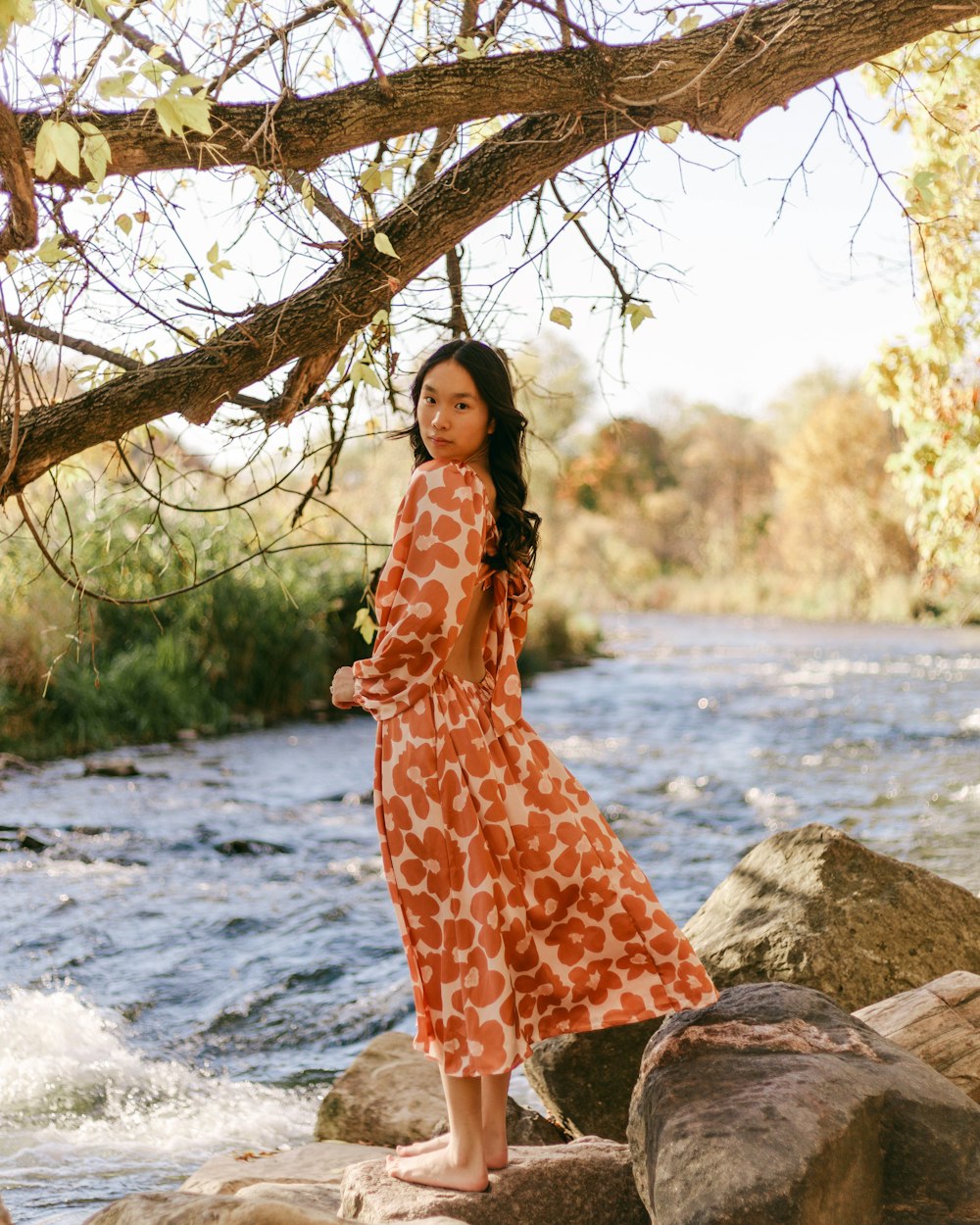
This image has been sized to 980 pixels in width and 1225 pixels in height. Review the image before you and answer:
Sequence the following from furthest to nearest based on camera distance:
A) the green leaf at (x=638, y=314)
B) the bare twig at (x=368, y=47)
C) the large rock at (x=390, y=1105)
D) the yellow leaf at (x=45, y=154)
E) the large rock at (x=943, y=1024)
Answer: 1. the large rock at (x=390, y=1105)
2. the green leaf at (x=638, y=314)
3. the large rock at (x=943, y=1024)
4. the bare twig at (x=368, y=47)
5. the yellow leaf at (x=45, y=154)

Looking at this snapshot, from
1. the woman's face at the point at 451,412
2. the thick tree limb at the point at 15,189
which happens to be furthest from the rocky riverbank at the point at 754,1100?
the thick tree limb at the point at 15,189

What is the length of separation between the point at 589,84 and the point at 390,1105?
309 centimetres

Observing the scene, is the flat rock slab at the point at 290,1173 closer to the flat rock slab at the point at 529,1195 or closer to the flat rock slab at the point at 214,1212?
the flat rock slab at the point at 529,1195

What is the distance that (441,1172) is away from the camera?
117 inches

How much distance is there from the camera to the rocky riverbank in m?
2.55

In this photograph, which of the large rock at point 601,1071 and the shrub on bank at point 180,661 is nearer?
the large rock at point 601,1071

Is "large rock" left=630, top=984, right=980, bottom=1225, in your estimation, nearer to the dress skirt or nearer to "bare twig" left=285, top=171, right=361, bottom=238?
the dress skirt

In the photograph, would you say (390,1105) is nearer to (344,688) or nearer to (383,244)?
(344,688)

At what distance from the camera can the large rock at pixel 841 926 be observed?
378cm

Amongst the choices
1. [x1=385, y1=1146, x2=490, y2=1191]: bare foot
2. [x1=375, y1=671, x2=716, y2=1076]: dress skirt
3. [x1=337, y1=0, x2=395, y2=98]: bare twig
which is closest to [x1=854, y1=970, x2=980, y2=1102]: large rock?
[x1=375, y1=671, x2=716, y2=1076]: dress skirt

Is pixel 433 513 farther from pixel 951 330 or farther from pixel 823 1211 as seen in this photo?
pixel 951 330

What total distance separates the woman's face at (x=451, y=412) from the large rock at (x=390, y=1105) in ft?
6.76

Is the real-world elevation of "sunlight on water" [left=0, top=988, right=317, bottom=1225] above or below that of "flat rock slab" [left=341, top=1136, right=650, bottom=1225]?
below

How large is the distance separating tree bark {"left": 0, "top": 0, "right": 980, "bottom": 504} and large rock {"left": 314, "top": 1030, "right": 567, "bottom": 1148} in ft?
7.34
